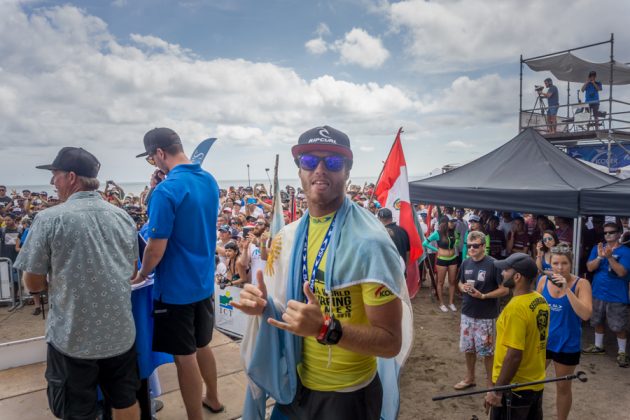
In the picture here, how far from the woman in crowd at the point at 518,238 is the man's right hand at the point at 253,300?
8.72 m

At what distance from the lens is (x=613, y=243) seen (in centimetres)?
584

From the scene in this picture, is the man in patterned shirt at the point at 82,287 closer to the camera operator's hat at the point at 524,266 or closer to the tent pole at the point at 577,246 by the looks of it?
the camera operator's hat at the point at 524,266

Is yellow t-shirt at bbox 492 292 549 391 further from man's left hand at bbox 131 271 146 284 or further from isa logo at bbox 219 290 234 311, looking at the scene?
isa logo at bbox 219 290 234 311

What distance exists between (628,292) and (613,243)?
0.76m

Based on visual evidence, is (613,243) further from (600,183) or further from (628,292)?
(600,183)

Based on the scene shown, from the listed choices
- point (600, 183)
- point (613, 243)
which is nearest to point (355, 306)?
point (613, 243)

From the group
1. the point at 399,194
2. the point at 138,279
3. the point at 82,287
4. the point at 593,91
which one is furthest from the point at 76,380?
the point at 593,91

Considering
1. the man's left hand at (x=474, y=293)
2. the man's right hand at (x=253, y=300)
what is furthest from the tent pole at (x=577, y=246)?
the man's right hand at (x=253, y=300)

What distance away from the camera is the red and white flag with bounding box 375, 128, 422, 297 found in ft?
20.9

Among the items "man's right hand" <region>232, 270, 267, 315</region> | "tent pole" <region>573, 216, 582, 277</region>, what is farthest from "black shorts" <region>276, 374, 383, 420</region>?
"tent pole" <region>573, 216, 582, 277</region>

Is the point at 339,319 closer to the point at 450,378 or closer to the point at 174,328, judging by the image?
the point at 174,328

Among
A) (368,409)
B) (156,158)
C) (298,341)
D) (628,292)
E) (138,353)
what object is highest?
(156,158)

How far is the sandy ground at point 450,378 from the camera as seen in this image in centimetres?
443

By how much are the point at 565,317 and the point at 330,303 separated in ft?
10.8
